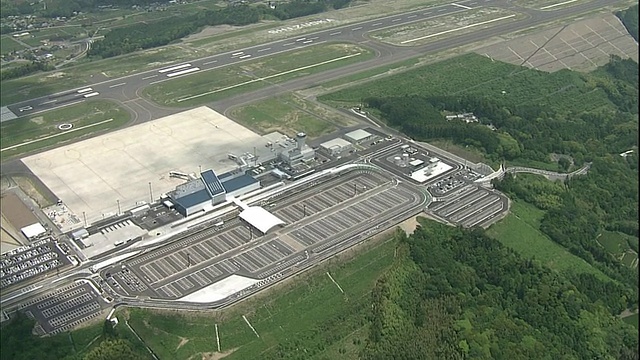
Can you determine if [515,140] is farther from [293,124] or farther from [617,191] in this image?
[293,124]

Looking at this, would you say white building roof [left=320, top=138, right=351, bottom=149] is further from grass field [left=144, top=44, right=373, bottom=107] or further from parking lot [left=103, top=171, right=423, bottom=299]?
grass field [left=144, top=44, right=373, bottom=107]

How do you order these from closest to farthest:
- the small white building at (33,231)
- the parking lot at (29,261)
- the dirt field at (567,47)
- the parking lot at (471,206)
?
the parking lot at (29,261)
the small white building at (33,231)
the parking lot at (471,206)
the dirt field at (567,47)

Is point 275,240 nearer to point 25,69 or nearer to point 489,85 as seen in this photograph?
point 489,85

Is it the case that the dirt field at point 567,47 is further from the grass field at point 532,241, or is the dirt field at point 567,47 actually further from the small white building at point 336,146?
the grass field at point 532,241

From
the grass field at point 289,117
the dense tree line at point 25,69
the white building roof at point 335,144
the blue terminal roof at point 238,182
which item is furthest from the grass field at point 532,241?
the dense tree line at point 25,69

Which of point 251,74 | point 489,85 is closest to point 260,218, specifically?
Answer: point 251,74

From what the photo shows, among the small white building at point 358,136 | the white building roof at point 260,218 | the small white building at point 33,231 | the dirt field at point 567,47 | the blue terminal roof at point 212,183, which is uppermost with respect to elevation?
the blue terminal roof at point 212,183

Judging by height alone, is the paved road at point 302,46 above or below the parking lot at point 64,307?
below

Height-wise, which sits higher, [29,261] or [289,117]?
[29,261]

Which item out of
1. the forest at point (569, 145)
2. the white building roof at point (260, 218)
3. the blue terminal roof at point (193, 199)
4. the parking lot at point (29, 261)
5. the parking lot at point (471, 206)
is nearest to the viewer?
the parking lot at point (29, 261)
